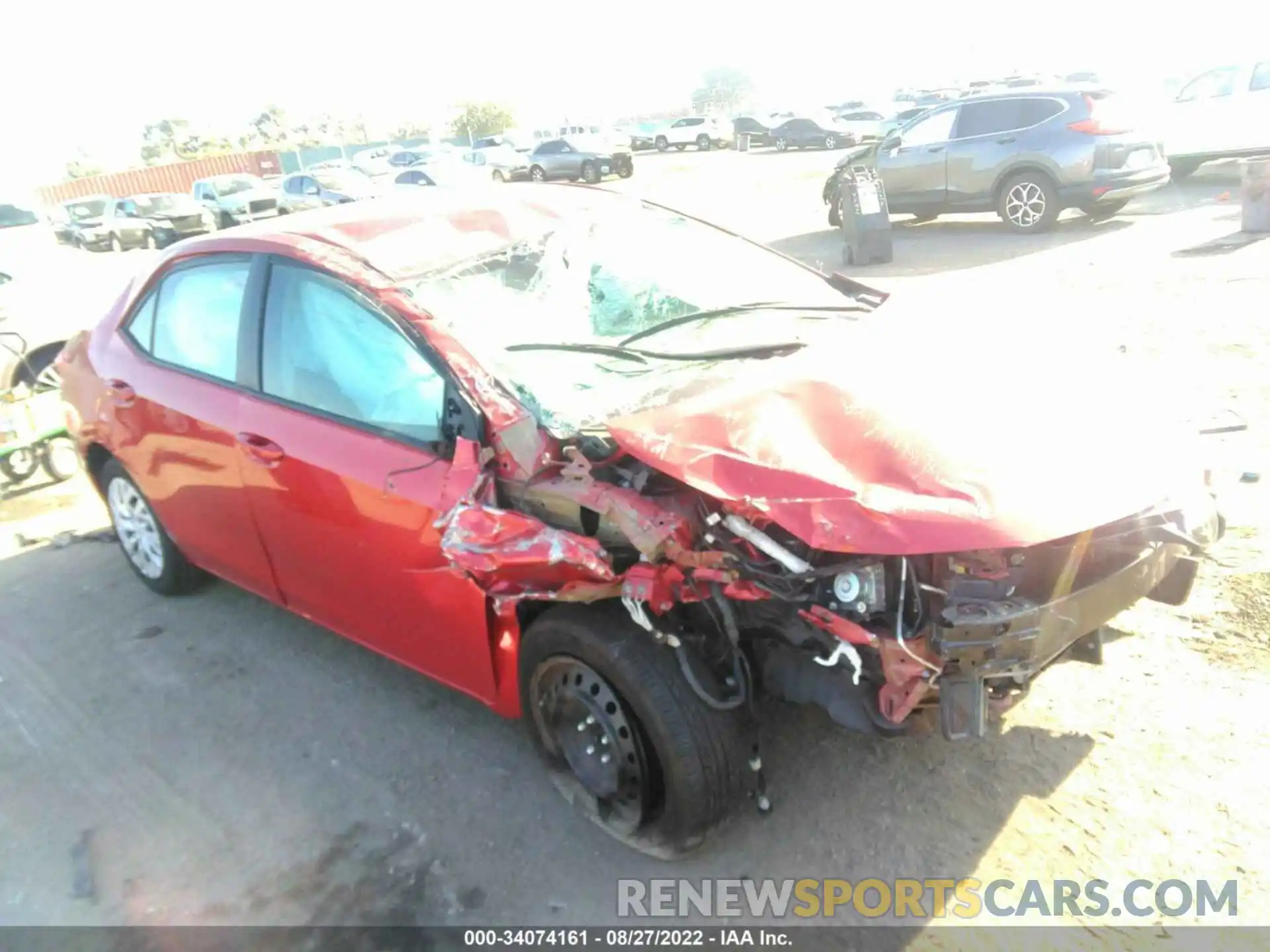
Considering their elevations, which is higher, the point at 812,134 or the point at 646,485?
the point at 646,485

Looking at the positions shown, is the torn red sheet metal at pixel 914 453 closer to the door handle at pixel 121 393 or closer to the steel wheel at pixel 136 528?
the door handle at pixel 121 393

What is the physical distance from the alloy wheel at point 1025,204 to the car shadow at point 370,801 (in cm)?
1051

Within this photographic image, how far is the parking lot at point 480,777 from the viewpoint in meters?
2.69

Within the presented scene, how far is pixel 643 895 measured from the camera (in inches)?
A: 105

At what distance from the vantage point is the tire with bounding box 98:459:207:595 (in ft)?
14.4

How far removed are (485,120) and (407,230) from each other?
61745 mm

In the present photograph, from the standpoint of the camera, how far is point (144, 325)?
4137 millimetres

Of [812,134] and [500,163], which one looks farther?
[812,134]

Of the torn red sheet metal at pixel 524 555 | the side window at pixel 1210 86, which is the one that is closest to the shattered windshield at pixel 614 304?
the torn red sheet metal at pixel 524 555

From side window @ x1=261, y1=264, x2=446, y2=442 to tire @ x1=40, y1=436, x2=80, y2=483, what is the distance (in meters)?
4.12

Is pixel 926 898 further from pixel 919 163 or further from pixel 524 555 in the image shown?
pixel 919 163

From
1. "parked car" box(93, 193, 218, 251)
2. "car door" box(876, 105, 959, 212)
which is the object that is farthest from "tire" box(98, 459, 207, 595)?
"parked car" box(93, 193, 218, 251)

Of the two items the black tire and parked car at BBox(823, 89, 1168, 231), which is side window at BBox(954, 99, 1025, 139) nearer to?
parked car at BBox(823, 89, 1168, 231)

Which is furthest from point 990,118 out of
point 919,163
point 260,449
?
point 260,449
